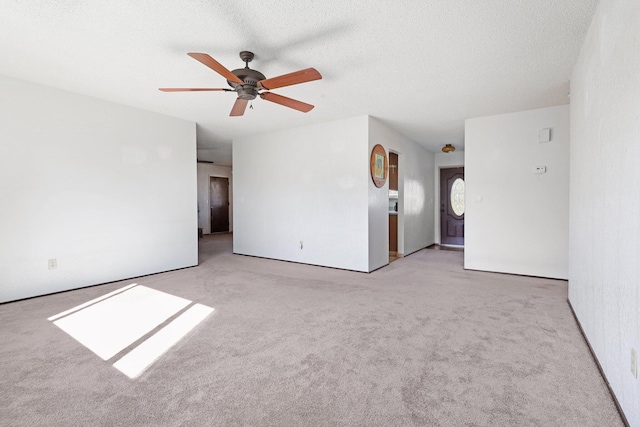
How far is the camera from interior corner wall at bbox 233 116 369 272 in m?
4.76

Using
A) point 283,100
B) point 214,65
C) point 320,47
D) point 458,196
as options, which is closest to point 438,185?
point 458,196

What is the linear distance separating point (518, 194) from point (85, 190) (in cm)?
589

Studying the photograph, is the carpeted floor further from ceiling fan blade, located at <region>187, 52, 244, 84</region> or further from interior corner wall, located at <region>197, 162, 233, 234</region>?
interior corner wall, located at <region>197, 162, 233, 234</region>

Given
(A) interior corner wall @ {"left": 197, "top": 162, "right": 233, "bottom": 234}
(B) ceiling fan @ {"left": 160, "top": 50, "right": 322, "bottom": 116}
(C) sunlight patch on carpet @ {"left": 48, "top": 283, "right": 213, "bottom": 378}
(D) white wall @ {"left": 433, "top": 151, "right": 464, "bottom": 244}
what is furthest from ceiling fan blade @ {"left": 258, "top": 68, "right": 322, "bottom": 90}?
(A) interior corner wall @ {"left": 197, "top": 162, "right": 233, "bottom": 234}

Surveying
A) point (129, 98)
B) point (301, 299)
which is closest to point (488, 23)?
point (301, 299)

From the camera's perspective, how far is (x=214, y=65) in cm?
221

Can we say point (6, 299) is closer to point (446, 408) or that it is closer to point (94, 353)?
point (94, 353)

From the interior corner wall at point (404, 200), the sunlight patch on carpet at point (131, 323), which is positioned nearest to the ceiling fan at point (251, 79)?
the sunlight patch on carpet at point (131, 323)

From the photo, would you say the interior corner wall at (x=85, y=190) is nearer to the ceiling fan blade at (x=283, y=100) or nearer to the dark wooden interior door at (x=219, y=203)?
the ceiling fan blade at (x=283, y=100)

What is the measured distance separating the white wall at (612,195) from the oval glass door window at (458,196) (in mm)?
5185

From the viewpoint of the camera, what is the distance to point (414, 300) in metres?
3.31

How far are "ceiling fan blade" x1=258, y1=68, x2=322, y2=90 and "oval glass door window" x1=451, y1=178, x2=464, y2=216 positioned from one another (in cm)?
636

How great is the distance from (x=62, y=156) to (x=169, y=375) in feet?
10.8

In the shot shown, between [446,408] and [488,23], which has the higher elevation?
[488,23]
